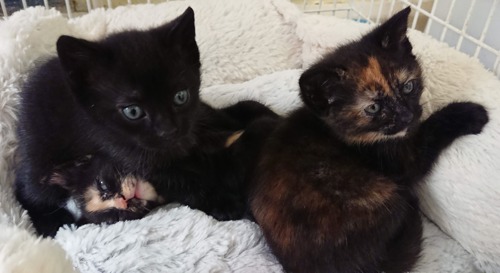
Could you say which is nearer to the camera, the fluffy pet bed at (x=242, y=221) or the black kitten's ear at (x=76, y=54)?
the black kitten's ear at (x=76, y=54)

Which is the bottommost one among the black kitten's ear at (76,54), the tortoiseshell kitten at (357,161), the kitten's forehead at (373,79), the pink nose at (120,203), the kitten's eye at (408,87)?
the pink nose at (120,203)

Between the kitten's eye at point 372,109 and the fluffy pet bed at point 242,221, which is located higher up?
the kitten's eye at point 372,109

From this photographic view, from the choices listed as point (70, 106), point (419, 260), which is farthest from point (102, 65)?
point (419, 260)

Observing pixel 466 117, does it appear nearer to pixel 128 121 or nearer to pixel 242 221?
pixel 242 221

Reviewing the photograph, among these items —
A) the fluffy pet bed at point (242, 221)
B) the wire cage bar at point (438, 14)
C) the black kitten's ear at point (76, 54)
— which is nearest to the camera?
the black kitten's ear at point (76, 54)

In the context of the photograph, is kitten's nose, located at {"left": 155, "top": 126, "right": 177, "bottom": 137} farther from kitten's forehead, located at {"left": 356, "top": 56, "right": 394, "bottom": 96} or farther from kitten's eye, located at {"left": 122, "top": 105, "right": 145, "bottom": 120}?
kitten's forehead, located at {"left": 356, "top": 56, "right": 394, "bottom": 96}

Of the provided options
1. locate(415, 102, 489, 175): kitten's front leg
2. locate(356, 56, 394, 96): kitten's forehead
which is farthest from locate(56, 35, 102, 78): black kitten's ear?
locate(415, 102, 489, 175): kitten's front leg

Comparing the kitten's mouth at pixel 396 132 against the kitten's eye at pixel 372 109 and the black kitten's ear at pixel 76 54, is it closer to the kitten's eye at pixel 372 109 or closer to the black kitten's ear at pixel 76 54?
the kitten's eye at pixel 372 109

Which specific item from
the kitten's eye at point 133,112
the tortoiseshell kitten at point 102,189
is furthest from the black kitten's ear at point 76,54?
the tortoiseshell kitten at point 102,189
